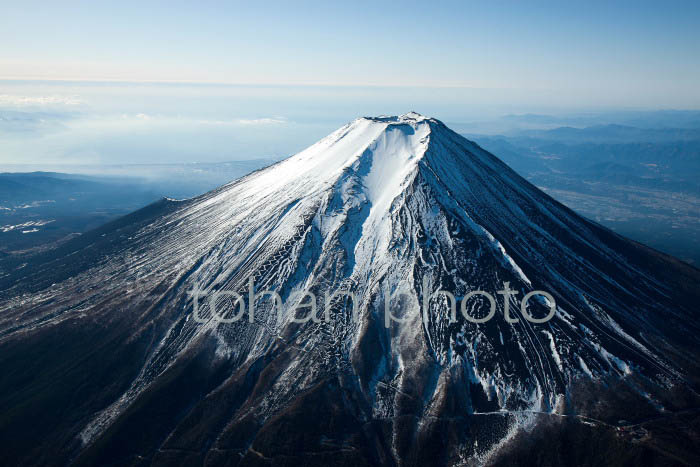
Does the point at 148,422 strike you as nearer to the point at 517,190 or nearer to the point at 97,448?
the point at 97,448

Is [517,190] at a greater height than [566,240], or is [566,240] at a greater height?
[517,190]

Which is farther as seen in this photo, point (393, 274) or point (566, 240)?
point (566, 240)

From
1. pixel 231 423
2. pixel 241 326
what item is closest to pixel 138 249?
pixel 241 326

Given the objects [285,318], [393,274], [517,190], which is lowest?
[285,318]

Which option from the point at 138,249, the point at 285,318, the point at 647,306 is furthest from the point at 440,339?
the point at 138,249

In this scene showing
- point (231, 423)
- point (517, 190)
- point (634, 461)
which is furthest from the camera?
point (517, 190)

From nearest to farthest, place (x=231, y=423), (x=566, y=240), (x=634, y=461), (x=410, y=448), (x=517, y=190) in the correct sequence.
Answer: (x=634, y=461) < (x=410, y=448) < (x=231, y=423) < (x=566, y=240) < (x=517, y=190)

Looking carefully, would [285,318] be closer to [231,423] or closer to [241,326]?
[241,326]
